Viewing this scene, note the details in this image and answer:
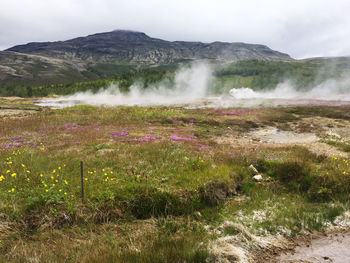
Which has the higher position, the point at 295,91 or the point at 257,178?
the point at 295,91

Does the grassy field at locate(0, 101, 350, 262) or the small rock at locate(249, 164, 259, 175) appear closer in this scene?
the grassy field at locate(0, 101, 350, 262)

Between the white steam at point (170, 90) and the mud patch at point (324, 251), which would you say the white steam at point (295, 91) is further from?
the mud patch at point (324, 251)

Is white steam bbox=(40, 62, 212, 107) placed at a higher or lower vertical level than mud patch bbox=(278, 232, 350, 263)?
higher

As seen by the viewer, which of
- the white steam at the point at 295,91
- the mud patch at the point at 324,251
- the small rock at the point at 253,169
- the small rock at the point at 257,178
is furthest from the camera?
the white steam at the point at 295,91

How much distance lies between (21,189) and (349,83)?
133 m

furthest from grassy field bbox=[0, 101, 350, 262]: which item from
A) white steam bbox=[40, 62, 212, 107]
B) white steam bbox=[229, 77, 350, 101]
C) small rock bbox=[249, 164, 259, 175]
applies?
white steam bbox=[40, 62, 212, 107]

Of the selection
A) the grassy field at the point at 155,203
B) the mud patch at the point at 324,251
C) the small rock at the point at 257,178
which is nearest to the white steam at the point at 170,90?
the grassy field at the point at 155,203

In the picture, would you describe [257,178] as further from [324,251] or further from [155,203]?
[155,203]

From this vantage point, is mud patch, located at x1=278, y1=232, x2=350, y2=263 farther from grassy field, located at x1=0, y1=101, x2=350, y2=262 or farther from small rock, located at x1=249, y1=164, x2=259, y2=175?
small rock, located at x1=249, y1=164, x2=259, y2=175

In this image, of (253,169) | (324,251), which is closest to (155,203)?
(324,251)

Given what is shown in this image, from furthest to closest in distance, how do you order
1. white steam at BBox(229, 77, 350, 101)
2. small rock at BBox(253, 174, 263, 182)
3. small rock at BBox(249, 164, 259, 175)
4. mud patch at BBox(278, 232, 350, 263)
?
white steam at BBox(229, 77, 350, 101)
small rock at BBox(249, 164, 259, 175)
small rock at BBox(253, 174, 263, 182)
mud patch at BBox(278, 232, 350, 263)

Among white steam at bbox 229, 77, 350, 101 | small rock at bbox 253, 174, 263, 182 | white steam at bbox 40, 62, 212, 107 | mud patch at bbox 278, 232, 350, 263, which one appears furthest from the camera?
white steam at bbox 40, 62, 212, 107

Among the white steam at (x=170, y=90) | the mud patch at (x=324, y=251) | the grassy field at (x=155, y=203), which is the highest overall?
the white steam at (x=170, y=90)

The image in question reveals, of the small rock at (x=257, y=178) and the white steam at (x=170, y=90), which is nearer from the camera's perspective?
the small rock at (x=257, y=178)
